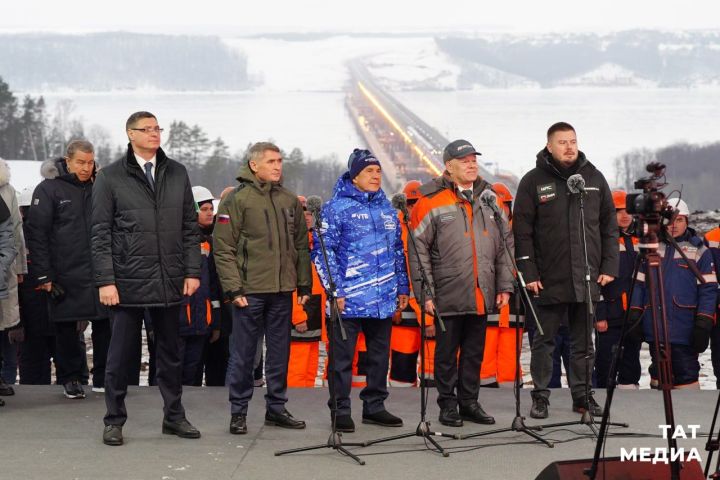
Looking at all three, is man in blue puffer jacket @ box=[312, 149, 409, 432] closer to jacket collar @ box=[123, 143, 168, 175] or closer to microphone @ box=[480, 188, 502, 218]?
microphone @ box=[480, 188, 502, 218]

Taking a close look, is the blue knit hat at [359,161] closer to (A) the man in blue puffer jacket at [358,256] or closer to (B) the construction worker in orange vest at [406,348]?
(A) the man in blue puffer jacket at [358,256]

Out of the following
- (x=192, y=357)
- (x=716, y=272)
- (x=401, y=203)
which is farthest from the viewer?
(x=192, y=357)

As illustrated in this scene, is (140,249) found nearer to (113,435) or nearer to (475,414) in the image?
(113,435)

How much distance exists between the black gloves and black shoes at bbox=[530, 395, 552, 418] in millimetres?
1382

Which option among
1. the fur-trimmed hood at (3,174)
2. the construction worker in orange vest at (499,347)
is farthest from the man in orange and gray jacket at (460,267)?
the fur-trimmed hood at (3,174)

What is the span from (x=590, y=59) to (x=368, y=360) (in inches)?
393

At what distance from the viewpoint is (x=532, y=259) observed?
19.8 feet

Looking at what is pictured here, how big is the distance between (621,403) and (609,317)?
0.97 meters

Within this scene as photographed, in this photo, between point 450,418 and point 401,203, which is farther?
point 450,418

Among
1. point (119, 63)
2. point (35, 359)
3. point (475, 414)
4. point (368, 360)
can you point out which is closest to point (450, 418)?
point (475, 414)

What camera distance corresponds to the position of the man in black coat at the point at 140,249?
5359mm

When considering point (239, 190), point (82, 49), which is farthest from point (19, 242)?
point (82, 49)

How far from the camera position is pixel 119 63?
47.3 ft

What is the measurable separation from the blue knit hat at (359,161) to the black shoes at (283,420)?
4.70 ft
